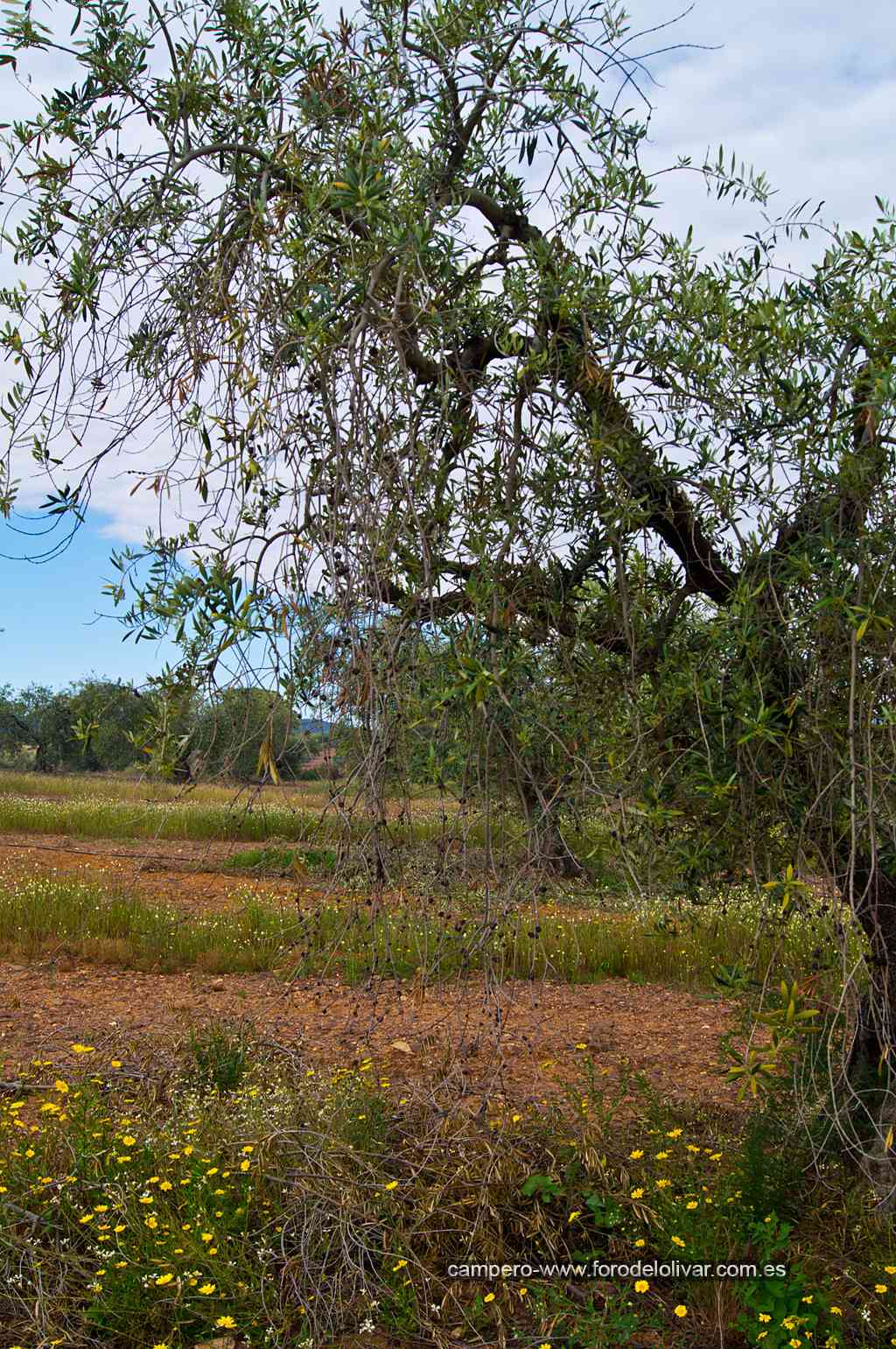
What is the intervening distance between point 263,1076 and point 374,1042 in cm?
104

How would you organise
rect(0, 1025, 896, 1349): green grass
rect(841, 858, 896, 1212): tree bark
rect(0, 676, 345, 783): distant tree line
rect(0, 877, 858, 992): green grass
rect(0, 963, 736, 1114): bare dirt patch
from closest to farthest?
rect(0, 676, 345, 783): distant tree line
rect(0, 1025, 896, 1349): green grass
rect(841, 858, 896, 1212): tree bark
rect(0, 963, 736, 1114): bare dirt patch
rect(0, 877, 858, 992): green grass

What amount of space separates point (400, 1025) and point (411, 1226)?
9.22ft

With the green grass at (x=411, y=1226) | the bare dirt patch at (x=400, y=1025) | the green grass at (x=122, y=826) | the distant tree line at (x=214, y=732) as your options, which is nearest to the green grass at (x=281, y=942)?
the bare dirt patch at (x=400, y=1025)

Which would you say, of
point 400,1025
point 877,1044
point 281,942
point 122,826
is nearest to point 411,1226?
point 877,1044

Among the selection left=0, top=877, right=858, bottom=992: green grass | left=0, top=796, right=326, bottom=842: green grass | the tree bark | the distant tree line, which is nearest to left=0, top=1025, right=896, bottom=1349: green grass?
the tree bark

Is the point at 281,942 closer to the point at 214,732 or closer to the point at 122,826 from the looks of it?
the point at 214,732

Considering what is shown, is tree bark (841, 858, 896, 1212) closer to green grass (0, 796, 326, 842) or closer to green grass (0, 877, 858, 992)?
green grass (0, 877, 858, 992)

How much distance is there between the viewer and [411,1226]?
4109mm

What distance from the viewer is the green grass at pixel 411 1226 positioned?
3639 mm

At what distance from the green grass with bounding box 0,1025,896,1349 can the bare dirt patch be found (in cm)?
57

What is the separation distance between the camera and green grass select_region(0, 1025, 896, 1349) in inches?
143

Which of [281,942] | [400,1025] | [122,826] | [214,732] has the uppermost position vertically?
[214,732]

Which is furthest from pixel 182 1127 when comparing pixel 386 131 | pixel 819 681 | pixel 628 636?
pixel 386 131

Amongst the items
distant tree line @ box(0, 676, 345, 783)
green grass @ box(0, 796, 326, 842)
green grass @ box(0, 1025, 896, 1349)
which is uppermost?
distant tree line @ box(0, 676, 345, 783)
